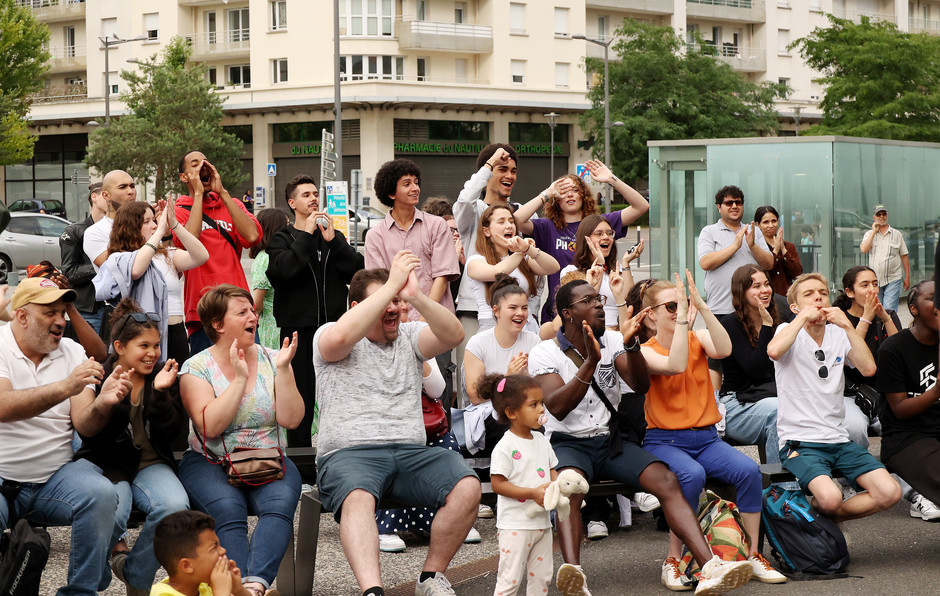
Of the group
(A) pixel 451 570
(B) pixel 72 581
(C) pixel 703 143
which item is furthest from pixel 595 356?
(C) pixel 703 143

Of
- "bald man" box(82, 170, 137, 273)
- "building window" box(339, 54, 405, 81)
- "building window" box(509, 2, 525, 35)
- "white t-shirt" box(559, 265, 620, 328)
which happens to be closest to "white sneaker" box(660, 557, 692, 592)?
"white t-shirt" box(559, 265, 620, 328)

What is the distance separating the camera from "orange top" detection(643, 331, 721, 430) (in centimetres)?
614

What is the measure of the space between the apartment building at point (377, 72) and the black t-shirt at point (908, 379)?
4668 centimetres

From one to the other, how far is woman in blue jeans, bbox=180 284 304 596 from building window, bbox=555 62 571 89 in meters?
52.6

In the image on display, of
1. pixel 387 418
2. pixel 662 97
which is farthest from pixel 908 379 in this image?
pixel 662 97

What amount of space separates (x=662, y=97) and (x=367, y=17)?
1445 cm

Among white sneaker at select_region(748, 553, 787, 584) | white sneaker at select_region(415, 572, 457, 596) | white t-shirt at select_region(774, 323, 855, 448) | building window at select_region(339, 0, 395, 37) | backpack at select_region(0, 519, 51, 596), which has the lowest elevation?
white sneaker at select_region(748, 553, 787, 584)

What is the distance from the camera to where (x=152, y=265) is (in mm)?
7301

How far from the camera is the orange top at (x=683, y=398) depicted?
614cm

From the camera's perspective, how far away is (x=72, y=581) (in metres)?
4.84

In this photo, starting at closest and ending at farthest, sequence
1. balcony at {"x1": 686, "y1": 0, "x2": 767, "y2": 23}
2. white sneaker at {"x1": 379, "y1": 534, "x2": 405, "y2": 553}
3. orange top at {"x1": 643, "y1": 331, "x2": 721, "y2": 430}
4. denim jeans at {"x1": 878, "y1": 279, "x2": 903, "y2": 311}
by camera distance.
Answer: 1. orange top at {"x1": 643, "y1": 331, "x2": 721, "y2": 430}
2. white sneaker at {"x1": 379, "y1": 534, "x2": 405, "y2": 553}
3. denim jeans at {"x1": 878, "y1": 279, "x2": 903, "y2": 311}
4. balcony at {"x1": 686, "y1": 0, "x2": 767, "y2": 23}

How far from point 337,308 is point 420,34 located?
4794 centimetres

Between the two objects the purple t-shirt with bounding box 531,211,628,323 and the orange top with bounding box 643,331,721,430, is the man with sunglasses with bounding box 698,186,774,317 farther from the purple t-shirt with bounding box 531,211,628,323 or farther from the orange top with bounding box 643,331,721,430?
the orange top with bounding box 643,331,721,430

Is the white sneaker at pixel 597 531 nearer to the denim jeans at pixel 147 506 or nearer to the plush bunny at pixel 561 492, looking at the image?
the plush bunny at pixel 561 492
